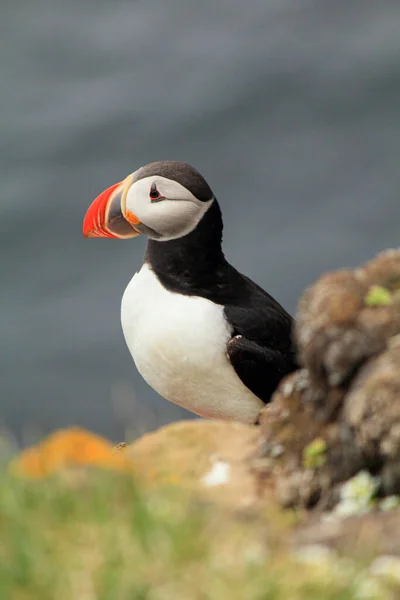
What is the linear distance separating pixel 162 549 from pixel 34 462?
1.08 m

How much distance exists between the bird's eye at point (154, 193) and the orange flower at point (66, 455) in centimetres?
284

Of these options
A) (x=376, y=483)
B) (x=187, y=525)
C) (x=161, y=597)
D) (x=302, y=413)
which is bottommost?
(x=161, y=597)

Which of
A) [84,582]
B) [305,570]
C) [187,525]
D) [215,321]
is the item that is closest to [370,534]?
[305,570]

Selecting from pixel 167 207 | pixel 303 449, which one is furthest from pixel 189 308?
pixel 303 449

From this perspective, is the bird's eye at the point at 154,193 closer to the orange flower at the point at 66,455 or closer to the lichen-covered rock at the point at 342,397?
the lichen-covered rock at the point at 342,397

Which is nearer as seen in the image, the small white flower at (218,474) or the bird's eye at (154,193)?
the small white flower at (218,474)

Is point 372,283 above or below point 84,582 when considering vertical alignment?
above

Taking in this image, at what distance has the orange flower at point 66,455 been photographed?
4.81m

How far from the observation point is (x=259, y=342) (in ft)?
26.7

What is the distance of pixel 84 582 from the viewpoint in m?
3.87

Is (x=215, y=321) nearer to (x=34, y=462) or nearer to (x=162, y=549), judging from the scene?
(x=34, y=462)

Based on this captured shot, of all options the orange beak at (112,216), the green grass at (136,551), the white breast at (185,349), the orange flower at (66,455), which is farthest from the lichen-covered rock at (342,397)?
the orange beak at (112,216)

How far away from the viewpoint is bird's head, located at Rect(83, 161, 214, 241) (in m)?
7.92

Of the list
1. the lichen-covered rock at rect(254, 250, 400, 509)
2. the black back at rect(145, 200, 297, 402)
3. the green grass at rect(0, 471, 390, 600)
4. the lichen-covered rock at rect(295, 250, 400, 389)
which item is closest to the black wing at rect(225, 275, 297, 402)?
the black back at rect(145, 200, 297, 402)
